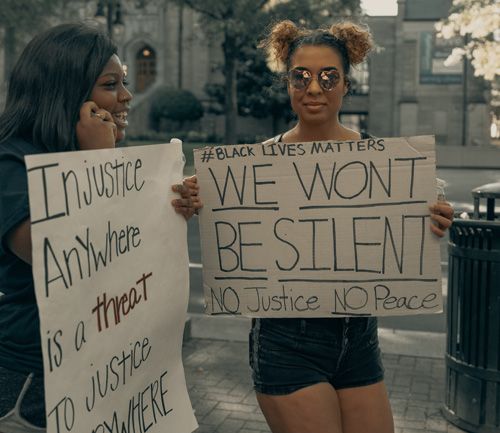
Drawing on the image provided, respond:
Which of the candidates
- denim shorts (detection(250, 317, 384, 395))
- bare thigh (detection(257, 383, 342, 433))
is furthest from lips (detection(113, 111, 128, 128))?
bare thigh (detection(257, 383, 342, 433))

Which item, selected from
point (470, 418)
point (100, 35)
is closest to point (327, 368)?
point (100, 35)

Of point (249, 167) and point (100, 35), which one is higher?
point (100, 35)

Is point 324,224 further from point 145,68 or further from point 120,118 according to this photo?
point 145,68

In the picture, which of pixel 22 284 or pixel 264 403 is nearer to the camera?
pixel 22 284

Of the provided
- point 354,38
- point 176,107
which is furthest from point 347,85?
point 176,107

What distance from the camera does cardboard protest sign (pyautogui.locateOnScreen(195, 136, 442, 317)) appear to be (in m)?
2.86

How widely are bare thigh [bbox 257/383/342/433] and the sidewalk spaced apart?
5.80ft

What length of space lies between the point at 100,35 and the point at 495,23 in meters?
20.1

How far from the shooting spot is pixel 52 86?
2.19 meters

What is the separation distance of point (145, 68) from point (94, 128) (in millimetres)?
44849

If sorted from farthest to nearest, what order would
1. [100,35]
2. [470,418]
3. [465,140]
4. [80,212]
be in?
[465,140]
[470,418]
[100,35]
[80,212]

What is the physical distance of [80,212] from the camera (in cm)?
212

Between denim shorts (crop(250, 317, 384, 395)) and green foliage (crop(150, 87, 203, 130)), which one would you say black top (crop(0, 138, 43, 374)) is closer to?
denim shorts (crop(250, 317, 384, 395))

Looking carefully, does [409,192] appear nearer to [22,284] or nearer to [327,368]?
[327,368]
